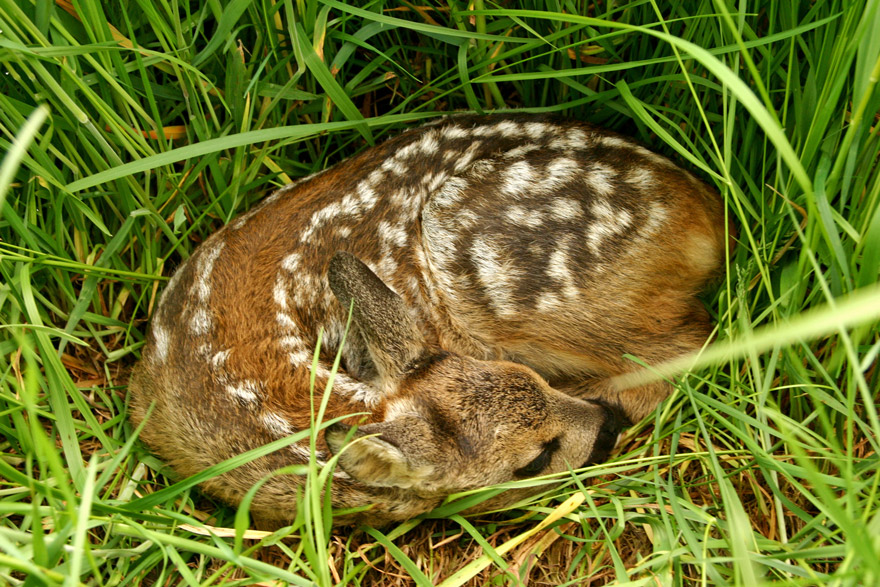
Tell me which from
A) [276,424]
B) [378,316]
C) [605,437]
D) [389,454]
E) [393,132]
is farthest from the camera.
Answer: [393,132]

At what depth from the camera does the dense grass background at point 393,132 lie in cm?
205

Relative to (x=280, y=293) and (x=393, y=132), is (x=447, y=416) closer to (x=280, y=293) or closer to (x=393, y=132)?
(x=280, y=293)

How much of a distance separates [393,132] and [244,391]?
1324 millimetres

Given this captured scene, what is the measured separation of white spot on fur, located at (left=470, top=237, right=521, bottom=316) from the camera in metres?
2.59

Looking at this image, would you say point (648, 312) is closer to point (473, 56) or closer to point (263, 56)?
point (473, 56)

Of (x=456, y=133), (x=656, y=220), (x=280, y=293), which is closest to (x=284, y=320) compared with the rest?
(x=280, y=293)

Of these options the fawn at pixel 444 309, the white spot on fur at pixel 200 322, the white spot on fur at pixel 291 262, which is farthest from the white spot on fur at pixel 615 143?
the white spot on fur at pixel 200 322

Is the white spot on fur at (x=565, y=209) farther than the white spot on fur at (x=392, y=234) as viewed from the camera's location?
No

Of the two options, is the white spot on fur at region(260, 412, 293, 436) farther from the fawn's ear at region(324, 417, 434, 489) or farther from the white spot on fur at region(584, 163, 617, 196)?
the white spot on fur at region(584, 163, 617, 196)

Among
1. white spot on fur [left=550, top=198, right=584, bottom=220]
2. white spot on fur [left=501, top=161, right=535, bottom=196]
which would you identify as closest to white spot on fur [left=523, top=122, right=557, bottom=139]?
white spot on fur [left=501, top=161, right=535, bottom=196]

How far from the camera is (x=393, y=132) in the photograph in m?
3.14

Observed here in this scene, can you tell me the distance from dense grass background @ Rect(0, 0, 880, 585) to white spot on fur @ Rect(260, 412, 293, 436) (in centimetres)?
34

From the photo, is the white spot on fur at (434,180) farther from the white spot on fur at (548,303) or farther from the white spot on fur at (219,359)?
the white spot on fur at (219,359)

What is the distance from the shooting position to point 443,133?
2.85 metres
